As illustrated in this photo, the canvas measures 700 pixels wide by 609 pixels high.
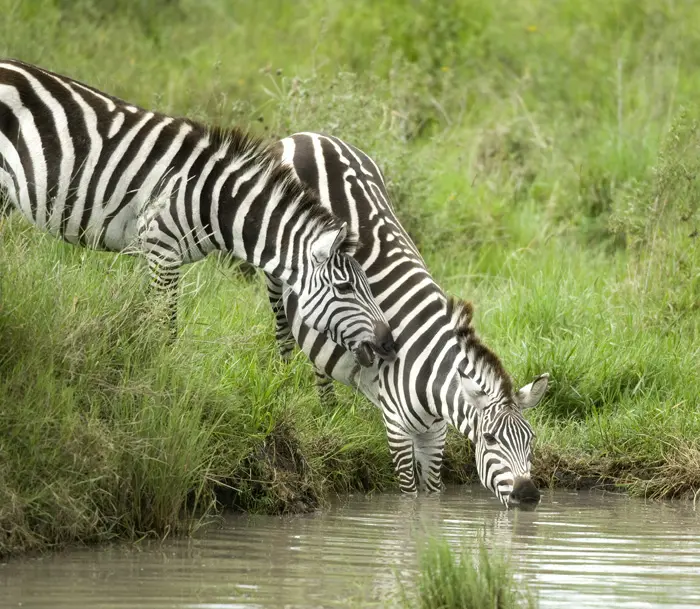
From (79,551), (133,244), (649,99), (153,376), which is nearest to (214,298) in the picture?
(133,244)

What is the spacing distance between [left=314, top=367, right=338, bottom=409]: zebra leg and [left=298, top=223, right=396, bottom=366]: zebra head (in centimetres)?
78

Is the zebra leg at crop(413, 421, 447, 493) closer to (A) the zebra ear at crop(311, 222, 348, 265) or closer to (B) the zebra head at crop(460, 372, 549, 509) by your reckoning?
(B) the zebra head at crop(460, 372, 549, 509)

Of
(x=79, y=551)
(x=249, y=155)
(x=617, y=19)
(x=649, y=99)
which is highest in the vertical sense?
(x=617, y=19)

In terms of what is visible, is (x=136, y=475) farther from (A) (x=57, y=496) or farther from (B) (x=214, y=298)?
(B) (x=214, y=298)

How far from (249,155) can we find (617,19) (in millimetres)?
11663

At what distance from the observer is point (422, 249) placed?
1169 centimetres

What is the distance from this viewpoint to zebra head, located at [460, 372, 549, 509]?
280 inches

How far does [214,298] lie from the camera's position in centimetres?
875

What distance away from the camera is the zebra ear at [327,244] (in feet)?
24.4

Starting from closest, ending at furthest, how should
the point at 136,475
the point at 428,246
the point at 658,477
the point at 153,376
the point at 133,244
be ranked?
the point at 136,475 → the point at 153,376 → the point at 133,244 → the point at 658,477 → the point at 428,246

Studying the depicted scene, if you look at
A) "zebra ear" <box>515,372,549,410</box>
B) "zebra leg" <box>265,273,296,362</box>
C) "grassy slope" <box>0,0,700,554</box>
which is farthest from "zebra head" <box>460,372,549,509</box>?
"zebra leg" <box>265,273,296,362</box>

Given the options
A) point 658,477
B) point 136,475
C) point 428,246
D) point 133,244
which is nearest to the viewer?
point 136,475

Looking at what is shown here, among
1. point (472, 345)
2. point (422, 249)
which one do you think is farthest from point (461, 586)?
point (422, 249)

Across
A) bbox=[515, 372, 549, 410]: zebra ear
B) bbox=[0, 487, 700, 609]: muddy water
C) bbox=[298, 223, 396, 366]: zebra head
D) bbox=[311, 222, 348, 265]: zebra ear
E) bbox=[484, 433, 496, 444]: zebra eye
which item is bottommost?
bbox=[0, 487, 700, 609]: muddy water
